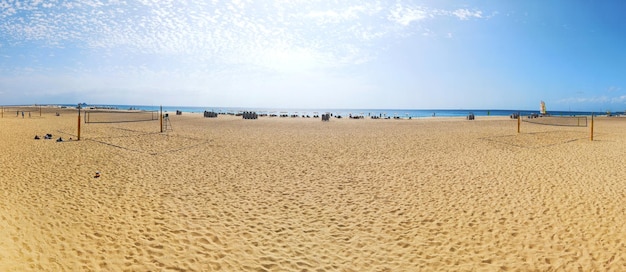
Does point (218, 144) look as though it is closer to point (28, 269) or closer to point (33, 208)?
point (33, 208)

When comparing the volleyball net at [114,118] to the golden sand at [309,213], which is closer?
the golden sand at [309,213]

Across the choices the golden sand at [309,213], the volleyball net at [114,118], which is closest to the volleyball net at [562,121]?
the golden sand at [309,213]

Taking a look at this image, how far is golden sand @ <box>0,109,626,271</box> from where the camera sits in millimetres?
5746

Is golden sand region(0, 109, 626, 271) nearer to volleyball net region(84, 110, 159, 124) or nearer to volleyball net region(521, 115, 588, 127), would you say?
volleyball net region(84, 110, 159, 124)

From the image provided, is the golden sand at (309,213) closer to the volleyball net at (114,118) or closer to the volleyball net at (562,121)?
the volleyball net at (114,118)

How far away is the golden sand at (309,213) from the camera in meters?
5.75

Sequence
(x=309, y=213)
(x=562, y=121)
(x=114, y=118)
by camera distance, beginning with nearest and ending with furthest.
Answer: (x=309, y=213) → (x=114, y=118) → (x=562, y=121)

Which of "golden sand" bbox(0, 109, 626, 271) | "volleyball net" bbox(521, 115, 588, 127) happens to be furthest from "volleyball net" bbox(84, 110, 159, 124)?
"volleyball net" bbox(521, 115, 588, 127)

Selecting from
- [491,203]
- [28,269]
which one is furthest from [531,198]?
[28,269]

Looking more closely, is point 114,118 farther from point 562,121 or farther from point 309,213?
point 562,121

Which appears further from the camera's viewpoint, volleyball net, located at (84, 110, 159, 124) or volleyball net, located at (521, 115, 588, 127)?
volleyball net, located at (84, 110, 159, 124)

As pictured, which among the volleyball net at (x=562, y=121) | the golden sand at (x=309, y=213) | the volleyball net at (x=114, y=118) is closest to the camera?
the golden sand at (x=309, y=213)

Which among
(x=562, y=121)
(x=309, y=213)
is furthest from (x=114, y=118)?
(x=562, y=121)

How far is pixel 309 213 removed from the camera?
8.07 m
